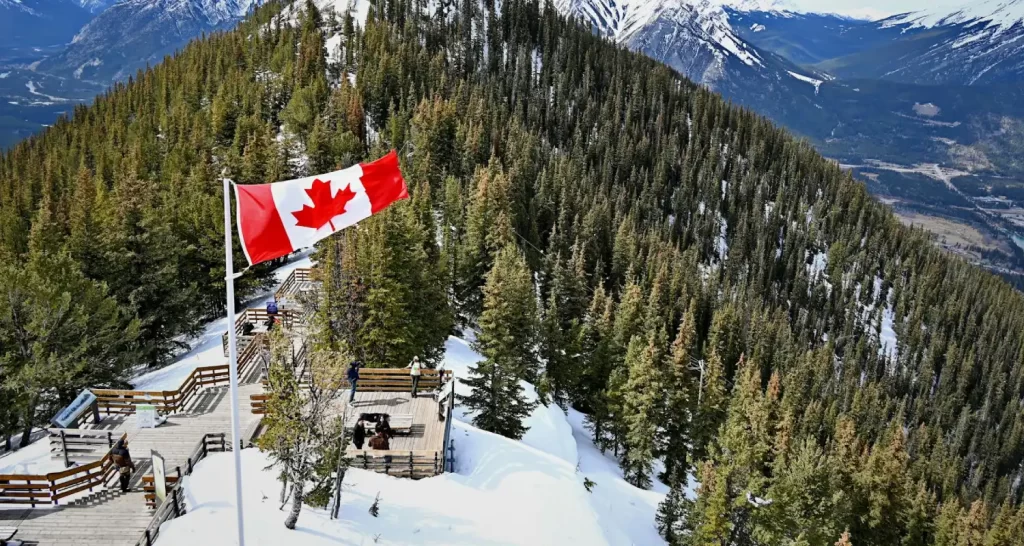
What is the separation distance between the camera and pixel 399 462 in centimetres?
1986

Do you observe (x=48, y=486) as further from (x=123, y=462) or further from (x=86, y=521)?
(x=123, y=462)

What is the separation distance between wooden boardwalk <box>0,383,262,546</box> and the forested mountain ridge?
22.8ft

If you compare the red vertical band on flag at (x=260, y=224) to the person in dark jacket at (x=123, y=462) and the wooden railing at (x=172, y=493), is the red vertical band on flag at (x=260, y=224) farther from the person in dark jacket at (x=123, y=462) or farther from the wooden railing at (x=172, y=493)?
the person in dark jacket at (x=123, y=462)

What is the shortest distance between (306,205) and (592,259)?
193 feet

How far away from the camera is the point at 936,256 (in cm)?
15700

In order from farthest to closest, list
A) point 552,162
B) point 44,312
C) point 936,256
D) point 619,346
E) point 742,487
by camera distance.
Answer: point 936,256 < point 552,162 < point 619,346 < point 742,487 < point 44,312

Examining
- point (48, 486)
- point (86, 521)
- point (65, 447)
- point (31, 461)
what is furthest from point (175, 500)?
point (31, 461)

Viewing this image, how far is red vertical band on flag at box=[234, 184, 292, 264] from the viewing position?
424 inches

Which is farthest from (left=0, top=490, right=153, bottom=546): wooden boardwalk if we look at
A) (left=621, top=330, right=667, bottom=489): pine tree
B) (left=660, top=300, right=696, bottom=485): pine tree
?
(left=660, top=300, right=696, bottom=485): pine tree

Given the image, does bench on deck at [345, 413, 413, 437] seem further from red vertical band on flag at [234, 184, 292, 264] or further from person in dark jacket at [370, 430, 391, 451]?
red vertical band on flag at [234, 184, 292, 264]

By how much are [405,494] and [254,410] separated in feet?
25.0

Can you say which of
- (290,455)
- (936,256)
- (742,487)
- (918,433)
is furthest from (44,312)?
(936,256)

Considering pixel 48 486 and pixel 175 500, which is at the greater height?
pixel 175 500

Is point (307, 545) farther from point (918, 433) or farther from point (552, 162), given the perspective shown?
point (918, 433)
